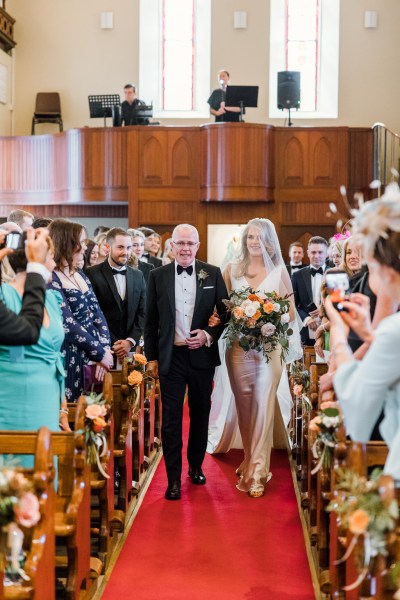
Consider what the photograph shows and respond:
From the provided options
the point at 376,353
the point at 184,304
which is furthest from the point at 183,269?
the point at 376,353

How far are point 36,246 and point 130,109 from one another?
430 inches

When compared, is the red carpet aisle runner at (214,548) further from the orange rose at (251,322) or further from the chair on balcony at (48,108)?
the chair on balcony at (48,108)

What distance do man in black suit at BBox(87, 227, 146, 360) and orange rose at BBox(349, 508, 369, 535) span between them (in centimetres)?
399

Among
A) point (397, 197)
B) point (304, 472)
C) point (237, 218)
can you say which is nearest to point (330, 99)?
point (237, 218)

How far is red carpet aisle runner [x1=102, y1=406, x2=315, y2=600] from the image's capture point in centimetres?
442

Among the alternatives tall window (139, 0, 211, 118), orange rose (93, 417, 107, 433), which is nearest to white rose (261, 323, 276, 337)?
orange rose (93, 417, 107, 433)

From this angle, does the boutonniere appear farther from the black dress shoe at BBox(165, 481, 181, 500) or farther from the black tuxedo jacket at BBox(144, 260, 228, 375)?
the black dress shoe at BBox(165, 481, 181, 500)

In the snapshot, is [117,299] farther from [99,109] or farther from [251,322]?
[99,109]

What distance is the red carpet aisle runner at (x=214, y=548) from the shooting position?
4422 millimetres

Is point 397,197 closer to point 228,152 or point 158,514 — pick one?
point 158,514

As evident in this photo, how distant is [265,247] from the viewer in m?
6.39

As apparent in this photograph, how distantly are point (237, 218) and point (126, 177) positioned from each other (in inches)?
77.4

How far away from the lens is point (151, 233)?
34.1 feet

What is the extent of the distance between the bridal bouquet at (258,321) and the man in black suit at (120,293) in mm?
814
